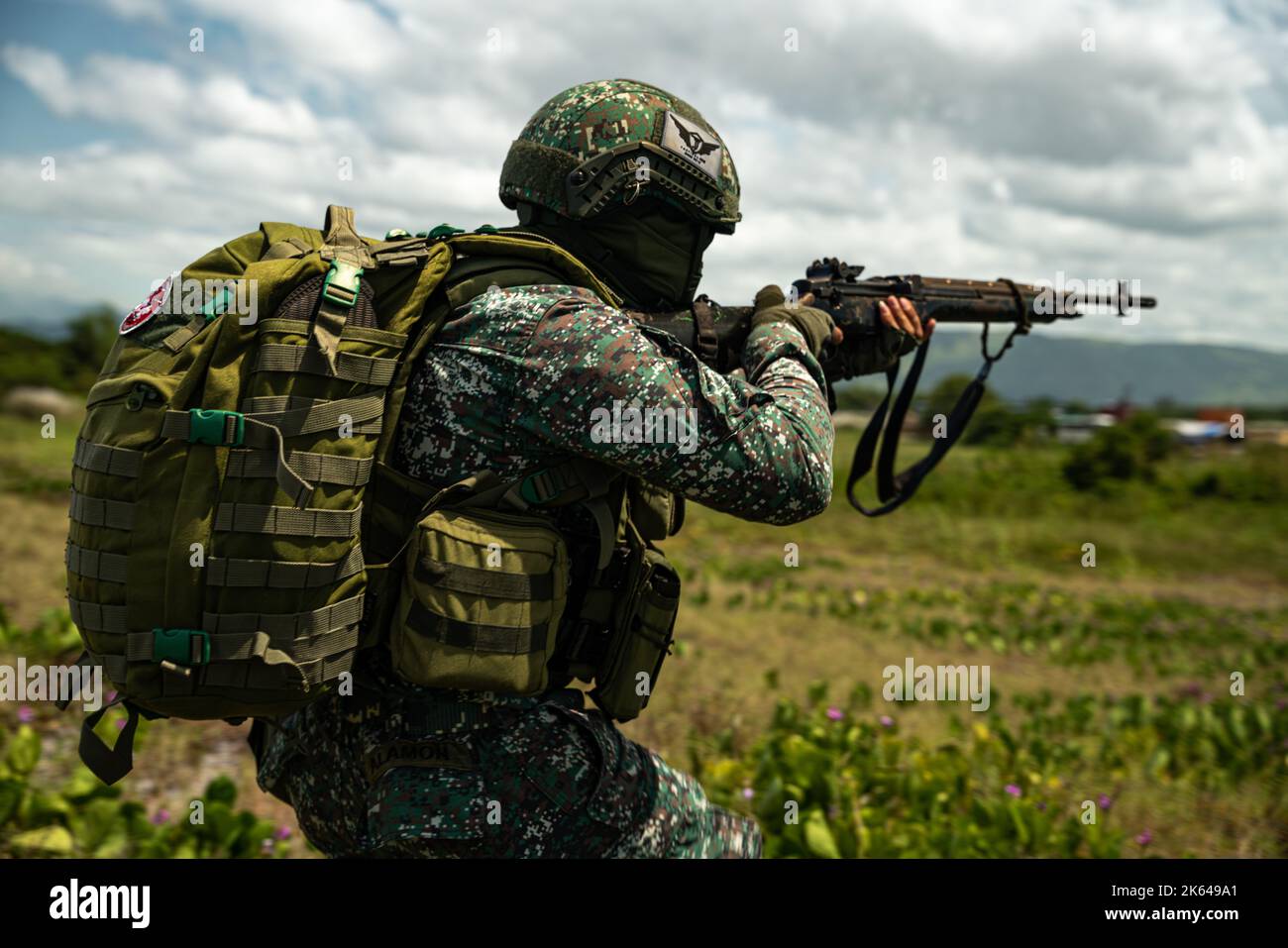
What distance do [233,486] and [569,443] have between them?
73 cm

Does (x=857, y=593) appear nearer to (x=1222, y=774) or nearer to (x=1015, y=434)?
(x=1222, y=774)

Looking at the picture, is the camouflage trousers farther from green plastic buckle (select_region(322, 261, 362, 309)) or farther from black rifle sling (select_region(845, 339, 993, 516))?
black rifle sling (select_region(845, 339, 993, 516))

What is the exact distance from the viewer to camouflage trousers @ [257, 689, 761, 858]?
2.41 meters

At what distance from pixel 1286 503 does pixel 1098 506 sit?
4.94 m

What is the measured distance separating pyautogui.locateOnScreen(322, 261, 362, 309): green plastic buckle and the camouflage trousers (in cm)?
99

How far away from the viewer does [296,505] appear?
2.20 meters

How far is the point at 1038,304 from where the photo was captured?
16.8ft

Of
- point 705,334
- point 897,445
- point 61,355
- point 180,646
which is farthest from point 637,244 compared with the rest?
point 61,355

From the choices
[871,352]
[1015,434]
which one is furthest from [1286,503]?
[871,352]

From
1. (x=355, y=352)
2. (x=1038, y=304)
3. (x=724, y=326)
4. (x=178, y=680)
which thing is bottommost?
(x=178, y=680)

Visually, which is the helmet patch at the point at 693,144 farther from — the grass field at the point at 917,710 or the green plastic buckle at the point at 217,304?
the grass field at the point at 917,710

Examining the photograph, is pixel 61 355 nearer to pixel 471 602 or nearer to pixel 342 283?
pixel 342 283

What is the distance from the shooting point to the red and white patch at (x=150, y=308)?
2307 mm

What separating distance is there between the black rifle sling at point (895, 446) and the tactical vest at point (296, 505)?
198 cm
